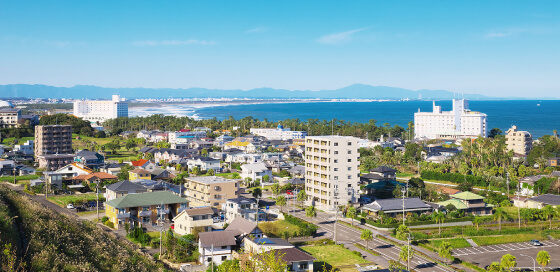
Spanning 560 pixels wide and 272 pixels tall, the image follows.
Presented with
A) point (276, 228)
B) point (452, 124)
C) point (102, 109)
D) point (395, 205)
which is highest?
point (102, 109)

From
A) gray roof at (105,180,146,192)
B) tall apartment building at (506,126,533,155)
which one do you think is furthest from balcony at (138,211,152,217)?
tall apartment building at (506,126,533,155)

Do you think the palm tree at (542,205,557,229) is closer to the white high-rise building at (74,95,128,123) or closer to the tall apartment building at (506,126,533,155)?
the tall apartment building at (506,126,533,155)

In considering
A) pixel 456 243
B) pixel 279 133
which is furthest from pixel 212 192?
pixel 279 133

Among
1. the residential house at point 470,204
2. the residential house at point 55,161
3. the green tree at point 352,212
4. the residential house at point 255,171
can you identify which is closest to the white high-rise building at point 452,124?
the residential house at point 255,171

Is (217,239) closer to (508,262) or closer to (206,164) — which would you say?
(508,262)

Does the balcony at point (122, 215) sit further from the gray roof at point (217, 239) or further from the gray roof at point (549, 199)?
the gray roof at point (549, 199)
